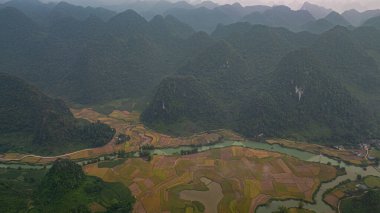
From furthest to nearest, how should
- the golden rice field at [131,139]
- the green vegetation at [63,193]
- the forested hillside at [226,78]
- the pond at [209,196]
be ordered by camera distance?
1. the forested hillside at [226,78]
2. the golden rice field at [131,139]
3. the pond at [209,196]
4. the green vegetation at [63,193]

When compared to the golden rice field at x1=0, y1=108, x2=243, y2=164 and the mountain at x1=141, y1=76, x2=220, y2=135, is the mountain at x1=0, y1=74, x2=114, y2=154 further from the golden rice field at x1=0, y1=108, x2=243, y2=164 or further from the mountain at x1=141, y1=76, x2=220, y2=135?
the mountain at x1=141, y1=76, x2=220, y2=135

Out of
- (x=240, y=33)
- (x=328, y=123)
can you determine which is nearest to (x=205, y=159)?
(x=328, y=123)

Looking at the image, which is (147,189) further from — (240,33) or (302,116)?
(240,33)

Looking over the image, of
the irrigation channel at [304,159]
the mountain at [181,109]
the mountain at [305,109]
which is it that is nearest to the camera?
the irrigation channel at [304,159]

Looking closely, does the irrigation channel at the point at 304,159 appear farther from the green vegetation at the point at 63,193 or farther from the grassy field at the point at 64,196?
the green vegetation at the point at 63,193

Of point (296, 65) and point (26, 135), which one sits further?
point (296, 65)

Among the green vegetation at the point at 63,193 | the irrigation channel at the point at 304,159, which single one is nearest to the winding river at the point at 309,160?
the irrigation channel at the point at 304,159
